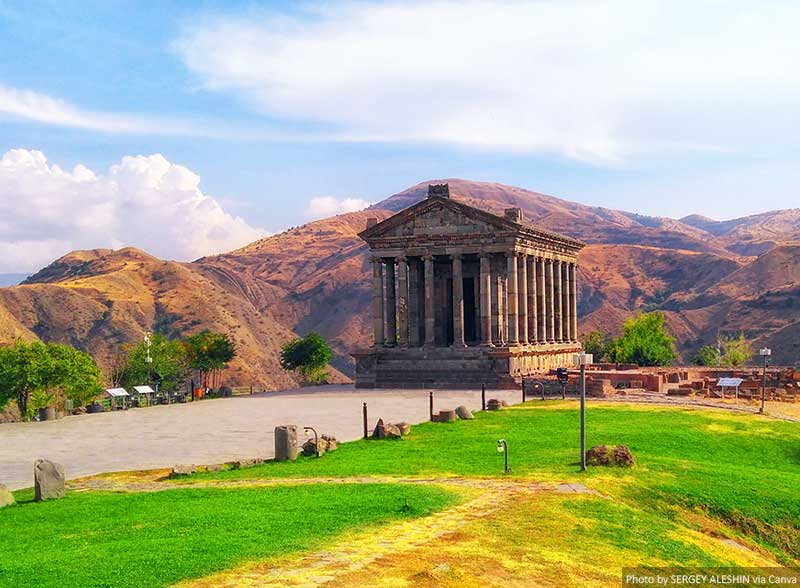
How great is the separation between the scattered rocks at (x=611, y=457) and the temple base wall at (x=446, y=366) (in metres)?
33.9

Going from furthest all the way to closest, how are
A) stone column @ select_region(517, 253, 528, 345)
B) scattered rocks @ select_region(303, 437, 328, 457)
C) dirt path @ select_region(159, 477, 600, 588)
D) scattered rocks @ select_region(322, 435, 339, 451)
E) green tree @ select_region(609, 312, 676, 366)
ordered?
green tree @ select_region(609, 312, 676, 366) < stone column @ select_region(517, 253, 528, 345) < scattered rocks @ select_region(322, 435, 339, 451) < scattered rocks @ select_region(303, 437, 328, 457) < dirt path @ select_region(159, 477, 600, 588)

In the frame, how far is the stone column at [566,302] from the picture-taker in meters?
78.6

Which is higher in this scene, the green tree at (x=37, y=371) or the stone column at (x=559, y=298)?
the stone column at (x=559, y=298)

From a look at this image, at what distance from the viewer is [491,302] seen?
64125mm

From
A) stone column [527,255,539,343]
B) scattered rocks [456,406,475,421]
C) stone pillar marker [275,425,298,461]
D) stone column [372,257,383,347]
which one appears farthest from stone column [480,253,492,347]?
stone pillar marker [275,425,298,461]

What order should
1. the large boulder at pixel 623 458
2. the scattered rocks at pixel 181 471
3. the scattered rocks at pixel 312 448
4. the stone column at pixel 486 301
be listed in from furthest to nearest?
the stone column at pixel 486 301, the scattered rocks at pixel 312 448, the scattered rocks at pixel 181 471, the large boulder at pixel 623 458

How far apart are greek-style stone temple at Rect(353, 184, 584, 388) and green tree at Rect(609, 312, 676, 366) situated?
25.9 feet

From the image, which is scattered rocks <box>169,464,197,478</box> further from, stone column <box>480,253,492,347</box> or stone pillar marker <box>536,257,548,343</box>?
stone pillar marker <box>536,257,548,343</box>

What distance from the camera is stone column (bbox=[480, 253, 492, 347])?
63406 millimetres

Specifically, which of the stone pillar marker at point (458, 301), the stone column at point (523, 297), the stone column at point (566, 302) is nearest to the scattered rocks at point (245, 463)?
the stone pillar marker at point (458, 301)

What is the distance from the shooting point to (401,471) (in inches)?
933

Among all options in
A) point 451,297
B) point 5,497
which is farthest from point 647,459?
point 451,297

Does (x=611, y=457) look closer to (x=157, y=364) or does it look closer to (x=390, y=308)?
(x=390, y=308)

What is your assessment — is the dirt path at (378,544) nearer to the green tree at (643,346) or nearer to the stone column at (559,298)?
the stone column at (559,298)
